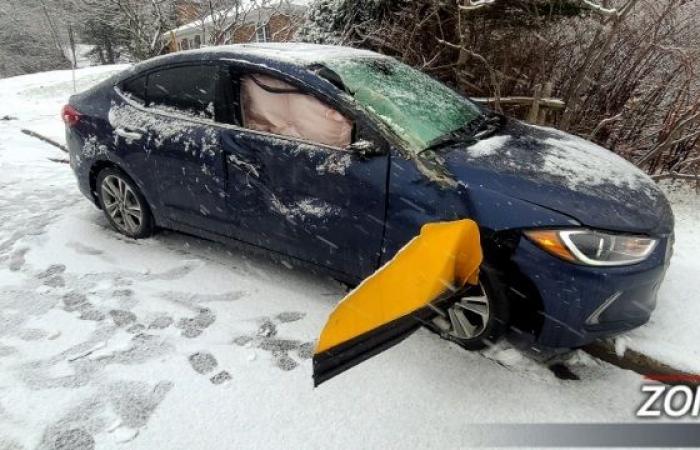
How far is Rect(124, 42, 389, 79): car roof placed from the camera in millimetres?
3146

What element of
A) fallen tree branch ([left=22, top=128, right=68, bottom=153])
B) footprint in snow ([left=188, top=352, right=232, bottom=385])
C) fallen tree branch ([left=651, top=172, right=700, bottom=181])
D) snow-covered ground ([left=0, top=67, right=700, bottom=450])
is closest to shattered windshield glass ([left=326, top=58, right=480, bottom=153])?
snow-covered ground ([left=0, top=67, right=700, bottom=450])

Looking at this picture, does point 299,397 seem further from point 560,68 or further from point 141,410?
point 560,68

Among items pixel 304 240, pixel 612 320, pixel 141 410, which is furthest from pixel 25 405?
Result: pixel 612 320

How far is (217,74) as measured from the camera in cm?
331

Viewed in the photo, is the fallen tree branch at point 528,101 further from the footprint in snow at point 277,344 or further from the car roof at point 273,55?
the footprint in snow at point 277,344

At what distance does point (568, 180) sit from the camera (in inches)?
102

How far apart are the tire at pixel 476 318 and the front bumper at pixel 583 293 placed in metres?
0.13

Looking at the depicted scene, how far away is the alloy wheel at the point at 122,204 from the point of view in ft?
13.2

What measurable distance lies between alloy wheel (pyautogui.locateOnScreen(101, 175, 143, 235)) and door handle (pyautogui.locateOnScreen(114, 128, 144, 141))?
14.6 inches

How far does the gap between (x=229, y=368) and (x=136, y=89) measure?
234cm

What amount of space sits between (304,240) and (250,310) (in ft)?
1.93

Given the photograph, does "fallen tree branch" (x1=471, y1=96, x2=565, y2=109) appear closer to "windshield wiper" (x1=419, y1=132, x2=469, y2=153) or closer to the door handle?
"windshield wiper" (x1=419, y1=132, x2=469, y2=153)

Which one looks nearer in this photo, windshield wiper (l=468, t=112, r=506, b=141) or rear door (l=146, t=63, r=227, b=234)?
windshield wiper (l=468, t=112, r=506, b=141)

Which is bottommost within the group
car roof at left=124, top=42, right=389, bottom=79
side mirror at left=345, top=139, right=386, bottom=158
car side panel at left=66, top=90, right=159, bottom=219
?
car side panel at left=66, top=90, right=159, bottom=219
